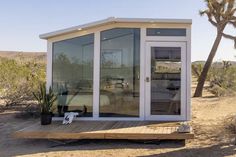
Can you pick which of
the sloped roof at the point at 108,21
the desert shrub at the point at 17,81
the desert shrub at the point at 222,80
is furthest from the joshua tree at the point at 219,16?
the desert shrub at the point at 17,81

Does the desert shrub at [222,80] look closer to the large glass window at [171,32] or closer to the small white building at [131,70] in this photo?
the small white building at [131,70]

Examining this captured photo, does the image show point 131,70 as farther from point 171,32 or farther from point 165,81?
point 171,32

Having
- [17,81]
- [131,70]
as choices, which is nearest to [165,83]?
[131,70]

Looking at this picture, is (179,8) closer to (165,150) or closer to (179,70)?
(179,70)

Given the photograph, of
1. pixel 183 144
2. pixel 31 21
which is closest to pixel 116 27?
pixel 183 144

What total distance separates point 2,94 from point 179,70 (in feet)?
36.4

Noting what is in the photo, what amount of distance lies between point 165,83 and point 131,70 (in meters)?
0.99

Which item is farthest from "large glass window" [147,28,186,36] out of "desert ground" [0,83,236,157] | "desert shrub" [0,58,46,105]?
"desert shrub" [0,58,46,105]

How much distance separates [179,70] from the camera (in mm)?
9883

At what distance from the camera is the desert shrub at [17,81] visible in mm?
16578

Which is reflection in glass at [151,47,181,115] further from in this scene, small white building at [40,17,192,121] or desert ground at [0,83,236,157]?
desert ground at [0,83,236,157]

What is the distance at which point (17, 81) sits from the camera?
18.2m

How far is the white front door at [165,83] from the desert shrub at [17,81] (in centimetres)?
804

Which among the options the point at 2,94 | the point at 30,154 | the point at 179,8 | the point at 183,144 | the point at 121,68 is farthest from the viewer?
the point at 2,94
